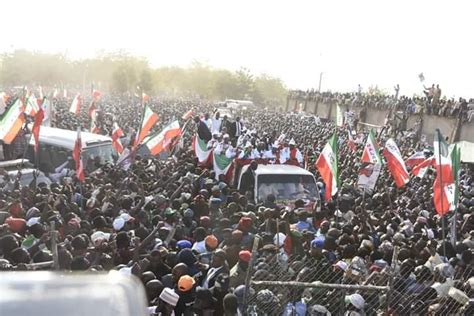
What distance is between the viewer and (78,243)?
684 centimetres

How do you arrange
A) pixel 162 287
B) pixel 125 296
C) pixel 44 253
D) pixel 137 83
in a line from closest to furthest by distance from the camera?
pixel 125 296 < pixel 162 287 < pixel 44 253 < pixel 137 83

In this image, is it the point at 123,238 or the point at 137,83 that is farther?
the point at 137,83

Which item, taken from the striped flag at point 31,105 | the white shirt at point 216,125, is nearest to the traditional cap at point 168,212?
the white shirt at point 216,125

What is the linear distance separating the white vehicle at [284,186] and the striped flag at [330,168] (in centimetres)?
72

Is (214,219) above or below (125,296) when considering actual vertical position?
below

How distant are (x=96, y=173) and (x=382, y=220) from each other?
5.47 metres

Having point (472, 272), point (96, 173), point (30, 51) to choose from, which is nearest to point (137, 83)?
point (30, 51)

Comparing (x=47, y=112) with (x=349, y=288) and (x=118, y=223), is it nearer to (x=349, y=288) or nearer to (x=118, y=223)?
(x=118, y=223)

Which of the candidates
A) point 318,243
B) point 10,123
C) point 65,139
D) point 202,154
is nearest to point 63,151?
point 65,139

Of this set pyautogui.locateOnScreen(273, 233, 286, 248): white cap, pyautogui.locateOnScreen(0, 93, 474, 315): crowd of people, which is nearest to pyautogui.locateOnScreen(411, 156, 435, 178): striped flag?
pyautogui.locateOnScreen(0, 93, 474, 315): crowd of people

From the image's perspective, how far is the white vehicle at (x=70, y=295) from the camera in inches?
79.7

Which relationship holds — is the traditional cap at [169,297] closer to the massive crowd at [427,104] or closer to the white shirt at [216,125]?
the white shirt at [216,125]

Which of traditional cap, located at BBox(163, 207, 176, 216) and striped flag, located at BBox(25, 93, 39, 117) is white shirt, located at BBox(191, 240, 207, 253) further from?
striped flag, located at BBox(25, 93, 39, 117)

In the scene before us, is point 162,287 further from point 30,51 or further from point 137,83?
point 30,51
